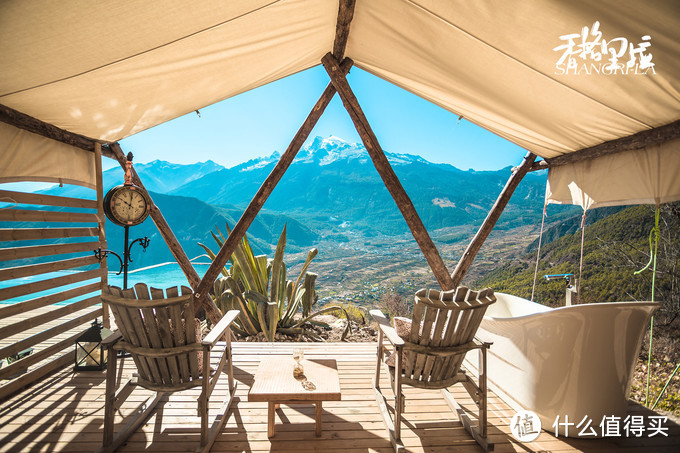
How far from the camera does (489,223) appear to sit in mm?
3434

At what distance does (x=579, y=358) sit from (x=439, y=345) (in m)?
0.84

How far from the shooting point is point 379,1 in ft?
6.78

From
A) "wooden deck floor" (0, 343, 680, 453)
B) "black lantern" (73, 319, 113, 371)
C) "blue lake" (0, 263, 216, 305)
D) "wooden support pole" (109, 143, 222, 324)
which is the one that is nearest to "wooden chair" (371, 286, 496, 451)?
"wooden deck floor" (0, 343, 680, 453)

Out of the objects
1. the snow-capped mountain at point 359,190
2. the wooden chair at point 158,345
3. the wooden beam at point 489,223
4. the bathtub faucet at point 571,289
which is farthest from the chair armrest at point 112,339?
the snow-capped mountain at point 359,190

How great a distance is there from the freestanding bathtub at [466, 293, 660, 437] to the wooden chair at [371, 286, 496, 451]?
34 cm

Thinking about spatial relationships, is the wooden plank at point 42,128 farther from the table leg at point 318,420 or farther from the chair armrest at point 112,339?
the table leg at point 318,420

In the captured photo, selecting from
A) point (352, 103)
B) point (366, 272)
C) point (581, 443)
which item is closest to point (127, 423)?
point (581, 443)

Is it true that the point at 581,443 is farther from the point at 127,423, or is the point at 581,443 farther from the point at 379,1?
the point at 379,1

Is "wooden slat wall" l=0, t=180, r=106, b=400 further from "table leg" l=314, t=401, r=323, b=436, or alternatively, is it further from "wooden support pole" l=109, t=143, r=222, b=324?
"table leg" l=314, t=401, r=323, b=436

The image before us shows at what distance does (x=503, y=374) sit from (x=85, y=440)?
2.74 metres

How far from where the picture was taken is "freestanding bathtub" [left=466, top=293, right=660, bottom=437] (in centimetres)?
179

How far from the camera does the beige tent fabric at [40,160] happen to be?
2.25m

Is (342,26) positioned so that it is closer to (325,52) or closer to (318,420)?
(325,52)

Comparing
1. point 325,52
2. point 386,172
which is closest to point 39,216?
point 325,52
